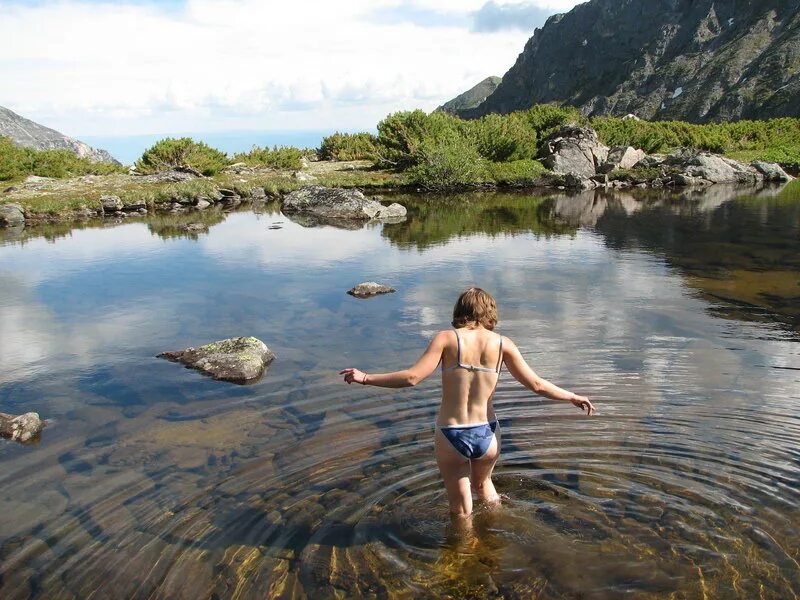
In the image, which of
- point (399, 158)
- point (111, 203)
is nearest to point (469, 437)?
point (111, 203)

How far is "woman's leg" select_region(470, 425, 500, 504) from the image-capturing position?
7.56m

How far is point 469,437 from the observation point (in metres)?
7.28

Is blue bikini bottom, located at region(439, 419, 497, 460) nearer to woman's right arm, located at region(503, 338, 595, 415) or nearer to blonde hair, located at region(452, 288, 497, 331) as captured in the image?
woman's right arm, located at region(503, 338, 595, 415)

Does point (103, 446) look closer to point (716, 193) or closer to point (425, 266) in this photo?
point (425, 266)

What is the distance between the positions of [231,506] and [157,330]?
10.4 metres

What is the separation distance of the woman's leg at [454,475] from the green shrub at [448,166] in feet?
172

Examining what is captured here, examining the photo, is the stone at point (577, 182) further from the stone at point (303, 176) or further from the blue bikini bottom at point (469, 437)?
the blue bikini bottom at point (469, 437)

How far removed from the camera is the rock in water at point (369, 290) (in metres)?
20.8

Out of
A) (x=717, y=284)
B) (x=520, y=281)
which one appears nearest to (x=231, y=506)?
(x=520, y=281)

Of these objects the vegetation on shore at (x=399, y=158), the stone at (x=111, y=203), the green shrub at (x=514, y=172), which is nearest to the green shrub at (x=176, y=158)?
the vegetation on shore at (x=399, y=158)

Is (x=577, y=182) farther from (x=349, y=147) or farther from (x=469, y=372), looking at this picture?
(x=469, y=372)

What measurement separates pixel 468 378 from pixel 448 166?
5355cm

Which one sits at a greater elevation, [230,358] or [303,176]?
[303,176]

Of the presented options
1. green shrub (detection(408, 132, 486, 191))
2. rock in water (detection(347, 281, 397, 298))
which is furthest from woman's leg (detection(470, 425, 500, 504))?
green shrub (detection(408, 132, 486, 191))
